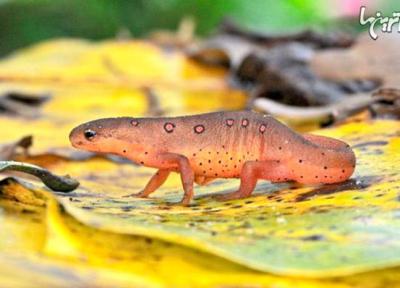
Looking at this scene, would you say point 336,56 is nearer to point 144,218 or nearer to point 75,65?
point 75,65

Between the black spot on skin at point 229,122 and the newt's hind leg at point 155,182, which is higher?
the black spot on skin at point 229,122

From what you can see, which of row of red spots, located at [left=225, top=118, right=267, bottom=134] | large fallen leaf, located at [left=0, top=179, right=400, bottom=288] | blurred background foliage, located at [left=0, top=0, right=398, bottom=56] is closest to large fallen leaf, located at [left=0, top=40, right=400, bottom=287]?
large fallen leaf, located at [left=0, top=179, right=400, bottom=288]

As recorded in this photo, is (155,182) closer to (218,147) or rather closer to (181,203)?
(218,147)

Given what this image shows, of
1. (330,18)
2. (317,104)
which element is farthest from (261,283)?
(330,18)

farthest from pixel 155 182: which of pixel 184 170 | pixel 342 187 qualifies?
pixel 342 187

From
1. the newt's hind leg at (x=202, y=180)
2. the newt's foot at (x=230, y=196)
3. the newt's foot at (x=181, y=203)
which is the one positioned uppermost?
the newt's hind leg at (x=202, y=180)

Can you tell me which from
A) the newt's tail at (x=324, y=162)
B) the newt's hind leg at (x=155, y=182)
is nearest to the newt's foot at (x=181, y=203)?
the newt's hind leg at (x=155, y=182)

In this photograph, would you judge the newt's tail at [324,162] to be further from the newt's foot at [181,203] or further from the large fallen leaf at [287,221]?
the newt's foot at [181,203]
